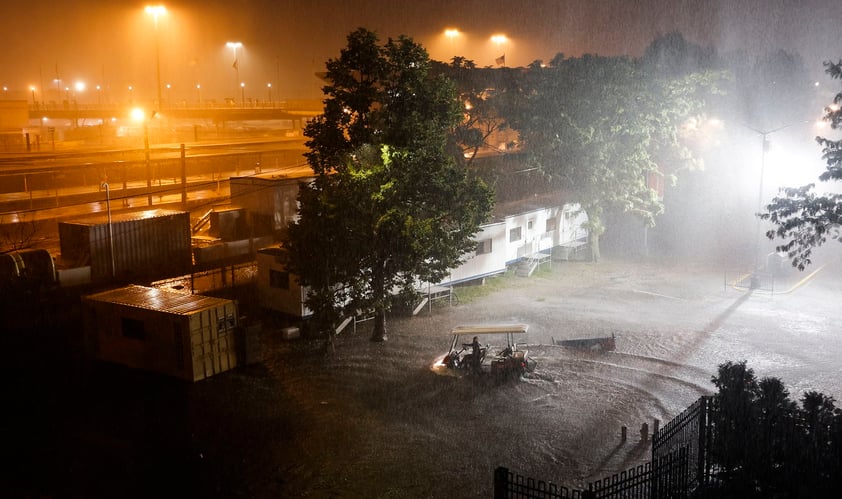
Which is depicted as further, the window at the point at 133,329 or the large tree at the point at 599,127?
the large tree at the point at 599,127

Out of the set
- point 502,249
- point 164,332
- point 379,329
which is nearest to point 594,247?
point 502,249

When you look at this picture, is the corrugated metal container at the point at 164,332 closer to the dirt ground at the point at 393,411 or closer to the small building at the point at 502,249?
the dirt ground at the point at 393,411

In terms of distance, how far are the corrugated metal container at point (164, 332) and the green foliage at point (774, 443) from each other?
13961mm

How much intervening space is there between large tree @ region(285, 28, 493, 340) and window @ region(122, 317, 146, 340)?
201 inches

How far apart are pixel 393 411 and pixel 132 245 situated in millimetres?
17949

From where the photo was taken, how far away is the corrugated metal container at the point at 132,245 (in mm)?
28453

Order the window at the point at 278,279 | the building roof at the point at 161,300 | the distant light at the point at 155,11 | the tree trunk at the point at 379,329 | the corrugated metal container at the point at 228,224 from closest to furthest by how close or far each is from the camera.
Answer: the building roof at the point at 161,300, the tree trunk at the point at 379,329, the window at the point at 278,279, the corrugated metal container at the point at 228,224, the distant light at the point at 155,11

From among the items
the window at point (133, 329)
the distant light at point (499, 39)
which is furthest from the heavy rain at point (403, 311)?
the distant light at point (499, 39)

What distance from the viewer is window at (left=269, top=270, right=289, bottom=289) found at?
83.0ft

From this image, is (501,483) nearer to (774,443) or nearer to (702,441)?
(702,441)

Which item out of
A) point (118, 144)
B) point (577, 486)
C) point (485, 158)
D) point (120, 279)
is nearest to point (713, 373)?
point (577, 486)

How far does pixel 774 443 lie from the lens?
11391mm

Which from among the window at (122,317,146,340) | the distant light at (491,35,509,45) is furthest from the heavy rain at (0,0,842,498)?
the distant light at (491,35,509,45)

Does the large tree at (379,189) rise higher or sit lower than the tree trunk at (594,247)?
higher
